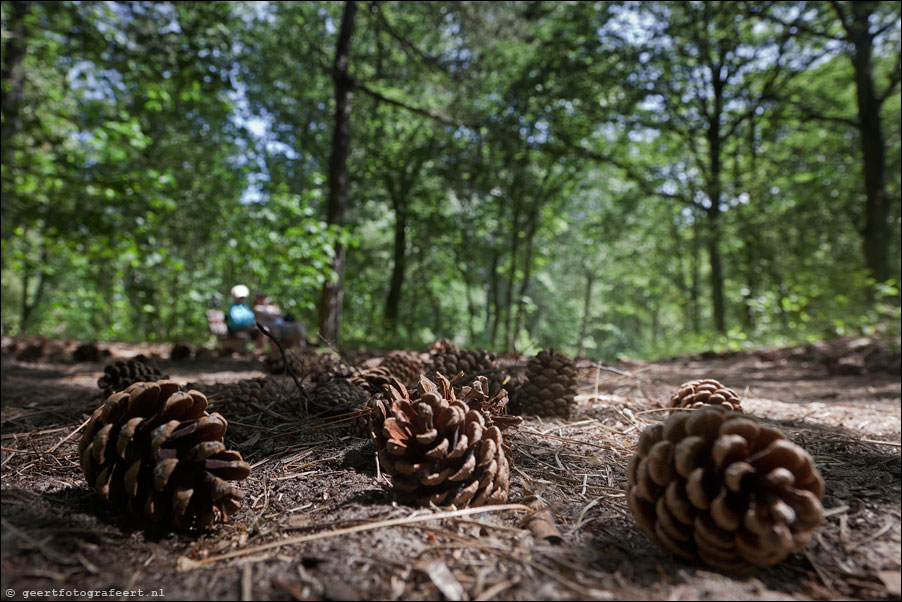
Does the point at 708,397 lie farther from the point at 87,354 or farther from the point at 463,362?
the point at 87,354

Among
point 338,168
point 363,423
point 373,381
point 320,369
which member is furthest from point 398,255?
point 363,423

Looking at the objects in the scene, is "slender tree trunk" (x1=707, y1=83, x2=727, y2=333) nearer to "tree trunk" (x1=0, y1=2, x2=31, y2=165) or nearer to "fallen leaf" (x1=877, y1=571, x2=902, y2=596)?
"fallen leaf" (x1=877, y1=571, x2=902, y2=596)

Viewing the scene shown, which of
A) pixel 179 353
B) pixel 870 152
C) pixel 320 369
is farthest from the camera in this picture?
pixel 870 152

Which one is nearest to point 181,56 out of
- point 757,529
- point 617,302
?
point 757,529

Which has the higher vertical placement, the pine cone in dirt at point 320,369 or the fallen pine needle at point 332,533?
the pine cone in dirt at point 320,369

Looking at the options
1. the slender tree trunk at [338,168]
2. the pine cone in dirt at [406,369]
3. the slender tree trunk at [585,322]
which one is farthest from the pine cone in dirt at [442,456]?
the slender tree trunk at [338,168]

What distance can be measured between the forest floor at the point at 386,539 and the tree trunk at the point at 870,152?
308 inches

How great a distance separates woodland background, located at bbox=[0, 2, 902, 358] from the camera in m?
5.41

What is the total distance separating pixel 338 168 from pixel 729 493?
690 cm

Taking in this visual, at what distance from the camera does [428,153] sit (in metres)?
12.4

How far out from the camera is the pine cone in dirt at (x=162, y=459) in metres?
1.21

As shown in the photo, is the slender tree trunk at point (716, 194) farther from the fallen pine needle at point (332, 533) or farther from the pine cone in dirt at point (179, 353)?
the fallen pine needle at point (332, 533)

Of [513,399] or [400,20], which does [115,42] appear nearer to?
[513,399]

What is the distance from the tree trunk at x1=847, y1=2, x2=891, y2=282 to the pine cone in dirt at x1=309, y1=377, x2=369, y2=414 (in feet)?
30.1
